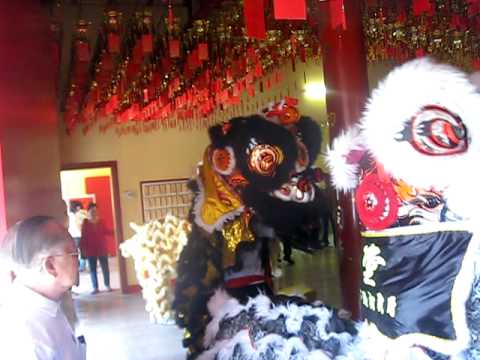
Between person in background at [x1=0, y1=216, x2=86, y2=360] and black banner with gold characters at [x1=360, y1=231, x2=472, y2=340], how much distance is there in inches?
29.9

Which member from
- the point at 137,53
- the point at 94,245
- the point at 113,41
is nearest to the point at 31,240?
the point at 113,41

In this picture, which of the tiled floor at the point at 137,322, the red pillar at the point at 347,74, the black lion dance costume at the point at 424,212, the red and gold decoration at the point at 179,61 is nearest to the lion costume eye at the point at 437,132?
the black lion dance costume at the point at 424,212

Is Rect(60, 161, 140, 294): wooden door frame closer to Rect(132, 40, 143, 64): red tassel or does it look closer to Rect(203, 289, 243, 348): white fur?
Rect(132, 40, 143, 64): red tassel

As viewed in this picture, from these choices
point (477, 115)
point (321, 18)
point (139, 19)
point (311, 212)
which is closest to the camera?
point (477, 115)

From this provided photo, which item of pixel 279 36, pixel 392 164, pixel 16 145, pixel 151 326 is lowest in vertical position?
pixel 151 326

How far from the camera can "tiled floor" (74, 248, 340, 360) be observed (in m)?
4.32

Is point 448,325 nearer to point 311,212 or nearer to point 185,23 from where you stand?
point 311,212

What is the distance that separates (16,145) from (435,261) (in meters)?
1.33

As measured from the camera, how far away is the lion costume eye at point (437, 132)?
1.40 m

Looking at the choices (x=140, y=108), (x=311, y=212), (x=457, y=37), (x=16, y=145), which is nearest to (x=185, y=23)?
(x=140, y=108)

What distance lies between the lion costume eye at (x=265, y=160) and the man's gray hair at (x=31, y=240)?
121cm

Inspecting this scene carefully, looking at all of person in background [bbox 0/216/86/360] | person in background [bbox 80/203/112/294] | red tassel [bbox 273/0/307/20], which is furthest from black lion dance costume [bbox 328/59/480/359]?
person in background [bbox 80/203/112/294]

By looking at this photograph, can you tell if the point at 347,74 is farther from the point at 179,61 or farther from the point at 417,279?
the point at 179,61

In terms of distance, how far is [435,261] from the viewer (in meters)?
1.42
